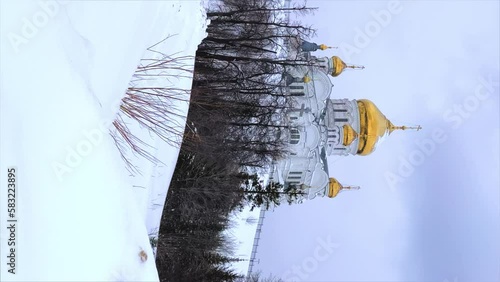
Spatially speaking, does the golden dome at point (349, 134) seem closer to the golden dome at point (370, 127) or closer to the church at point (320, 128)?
the church at point (320, 128)

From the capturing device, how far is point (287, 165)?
2550cm

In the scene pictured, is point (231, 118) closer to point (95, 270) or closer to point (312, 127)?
point (312, 127)

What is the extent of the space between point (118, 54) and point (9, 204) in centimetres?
199

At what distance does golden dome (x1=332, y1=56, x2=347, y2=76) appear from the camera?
26266mm

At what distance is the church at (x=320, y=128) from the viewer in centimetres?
2473

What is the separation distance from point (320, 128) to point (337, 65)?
139 inches

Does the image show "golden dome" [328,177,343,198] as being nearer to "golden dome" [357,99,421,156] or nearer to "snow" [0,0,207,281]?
"golden dome" [357,99,421,156]

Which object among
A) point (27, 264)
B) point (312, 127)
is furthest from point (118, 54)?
point (312, 127)

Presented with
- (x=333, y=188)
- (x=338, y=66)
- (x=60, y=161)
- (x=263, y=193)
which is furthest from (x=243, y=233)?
(x=60, y=161)

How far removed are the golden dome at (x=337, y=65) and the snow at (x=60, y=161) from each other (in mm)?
21894

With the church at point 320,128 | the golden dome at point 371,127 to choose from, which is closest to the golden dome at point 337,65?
the church at point 320,128

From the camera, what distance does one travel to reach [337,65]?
26250mm

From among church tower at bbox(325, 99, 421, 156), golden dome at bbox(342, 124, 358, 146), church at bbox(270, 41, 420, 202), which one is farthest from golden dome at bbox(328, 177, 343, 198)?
golden dome at bbox(342, 124, 358, 146)

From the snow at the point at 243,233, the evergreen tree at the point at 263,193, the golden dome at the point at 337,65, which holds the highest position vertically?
the golden dome at the point at 337,65
